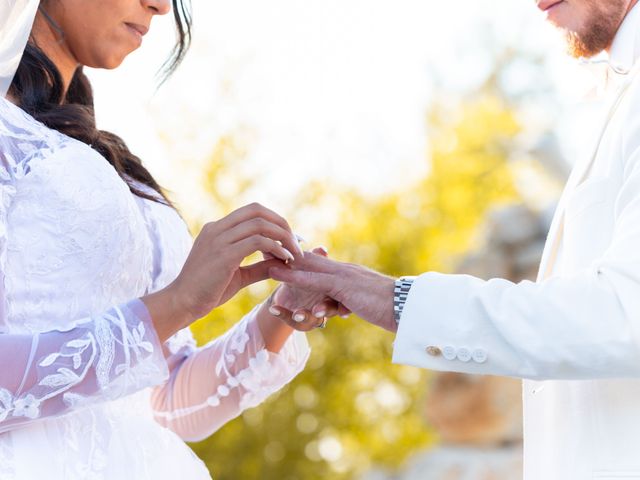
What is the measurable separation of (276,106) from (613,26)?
634 inches

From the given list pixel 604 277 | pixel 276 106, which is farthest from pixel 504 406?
pixel 276 106

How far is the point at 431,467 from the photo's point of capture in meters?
8.55

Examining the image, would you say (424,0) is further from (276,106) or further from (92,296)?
(92,296)

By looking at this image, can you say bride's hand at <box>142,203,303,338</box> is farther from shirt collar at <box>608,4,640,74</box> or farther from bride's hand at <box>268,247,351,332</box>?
shirt collar at <box>608,4,640,74</box>

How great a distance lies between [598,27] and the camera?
2.93 metres

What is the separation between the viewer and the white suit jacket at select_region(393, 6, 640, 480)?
221 centimetres

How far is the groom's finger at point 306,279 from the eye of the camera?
2.60 metres

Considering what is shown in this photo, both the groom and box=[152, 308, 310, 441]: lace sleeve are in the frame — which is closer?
the groom

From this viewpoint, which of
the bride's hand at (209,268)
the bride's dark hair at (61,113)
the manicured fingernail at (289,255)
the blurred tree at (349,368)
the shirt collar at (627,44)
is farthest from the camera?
the blurred tree at (349,368)

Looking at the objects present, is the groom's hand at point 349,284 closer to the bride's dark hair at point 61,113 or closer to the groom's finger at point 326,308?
the groom's finger at point 326,308

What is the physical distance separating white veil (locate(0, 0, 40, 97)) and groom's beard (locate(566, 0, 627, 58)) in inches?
60.0

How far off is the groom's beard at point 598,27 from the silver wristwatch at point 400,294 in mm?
1014

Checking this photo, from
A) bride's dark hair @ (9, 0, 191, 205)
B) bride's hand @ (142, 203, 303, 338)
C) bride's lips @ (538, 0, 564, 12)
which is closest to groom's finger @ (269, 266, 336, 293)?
bride's hand @ (142, 203, 303, 338)

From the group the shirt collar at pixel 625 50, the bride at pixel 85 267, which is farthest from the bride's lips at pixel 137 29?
the shirt collar at pixel 625 50
